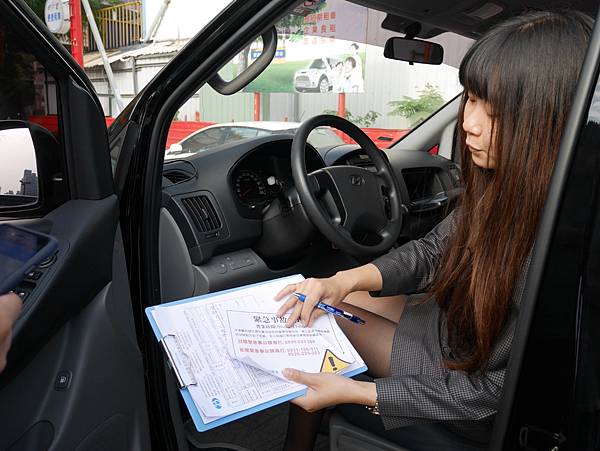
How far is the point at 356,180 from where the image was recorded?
6.16ft

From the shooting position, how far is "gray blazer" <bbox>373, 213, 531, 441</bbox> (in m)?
0.99

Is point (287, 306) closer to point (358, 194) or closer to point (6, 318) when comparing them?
point (6, 318)

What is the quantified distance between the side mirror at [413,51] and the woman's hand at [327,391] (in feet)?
3.99

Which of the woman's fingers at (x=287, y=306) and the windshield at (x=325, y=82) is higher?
the windshield at (x=325, y=82)

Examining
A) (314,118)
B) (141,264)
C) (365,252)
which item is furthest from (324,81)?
(141,264)

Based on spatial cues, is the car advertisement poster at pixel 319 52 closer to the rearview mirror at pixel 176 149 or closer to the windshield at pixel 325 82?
the windshield at pixel 325 82

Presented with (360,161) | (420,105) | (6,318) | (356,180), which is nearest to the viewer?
(6,318)

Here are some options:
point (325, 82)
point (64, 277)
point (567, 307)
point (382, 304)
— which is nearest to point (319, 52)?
point (325, 82)

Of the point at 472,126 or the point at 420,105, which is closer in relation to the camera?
the point at 472,126

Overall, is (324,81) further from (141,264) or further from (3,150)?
(3,150)

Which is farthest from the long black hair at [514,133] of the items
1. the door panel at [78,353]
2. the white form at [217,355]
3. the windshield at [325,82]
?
the door panel at [78,353]

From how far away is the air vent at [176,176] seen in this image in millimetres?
1788

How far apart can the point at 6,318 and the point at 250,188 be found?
131 centimetres

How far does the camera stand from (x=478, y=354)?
40.6 inches
